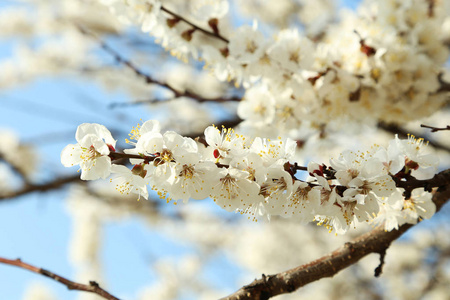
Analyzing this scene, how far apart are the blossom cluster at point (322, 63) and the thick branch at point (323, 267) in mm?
1053

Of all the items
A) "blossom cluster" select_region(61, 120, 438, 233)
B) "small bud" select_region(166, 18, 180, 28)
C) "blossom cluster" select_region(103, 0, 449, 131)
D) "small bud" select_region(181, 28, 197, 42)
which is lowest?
"blossom cluster" select_region(61, 120, 438, 233)

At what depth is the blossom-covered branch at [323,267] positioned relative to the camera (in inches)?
48.6

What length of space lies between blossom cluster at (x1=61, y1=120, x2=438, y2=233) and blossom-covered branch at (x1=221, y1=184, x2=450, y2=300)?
0.78 ft

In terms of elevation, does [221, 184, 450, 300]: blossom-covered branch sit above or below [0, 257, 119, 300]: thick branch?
below

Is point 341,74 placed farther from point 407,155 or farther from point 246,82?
point 407,155


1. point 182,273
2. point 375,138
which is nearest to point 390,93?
point 375,138

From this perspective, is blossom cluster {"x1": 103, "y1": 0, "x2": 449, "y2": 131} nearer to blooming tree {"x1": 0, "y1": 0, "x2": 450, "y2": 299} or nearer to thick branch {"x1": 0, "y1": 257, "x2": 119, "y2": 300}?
blooming tree {"x1": 0, "y1": 0, "x2": 450, "y2": 299}

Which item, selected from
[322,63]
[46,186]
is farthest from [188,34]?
[46,186]

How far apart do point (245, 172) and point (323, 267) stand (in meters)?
0.58

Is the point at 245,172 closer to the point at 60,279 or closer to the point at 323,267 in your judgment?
the point at 323,267

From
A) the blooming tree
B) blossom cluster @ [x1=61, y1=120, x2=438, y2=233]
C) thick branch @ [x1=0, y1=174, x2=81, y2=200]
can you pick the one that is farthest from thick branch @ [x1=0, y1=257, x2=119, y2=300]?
thick branch @ [x1=0, y1=174, x2=81, y2=200]

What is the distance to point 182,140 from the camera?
0.97 meters

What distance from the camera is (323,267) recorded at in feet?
4.42

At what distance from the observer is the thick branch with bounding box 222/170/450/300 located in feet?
4.05
